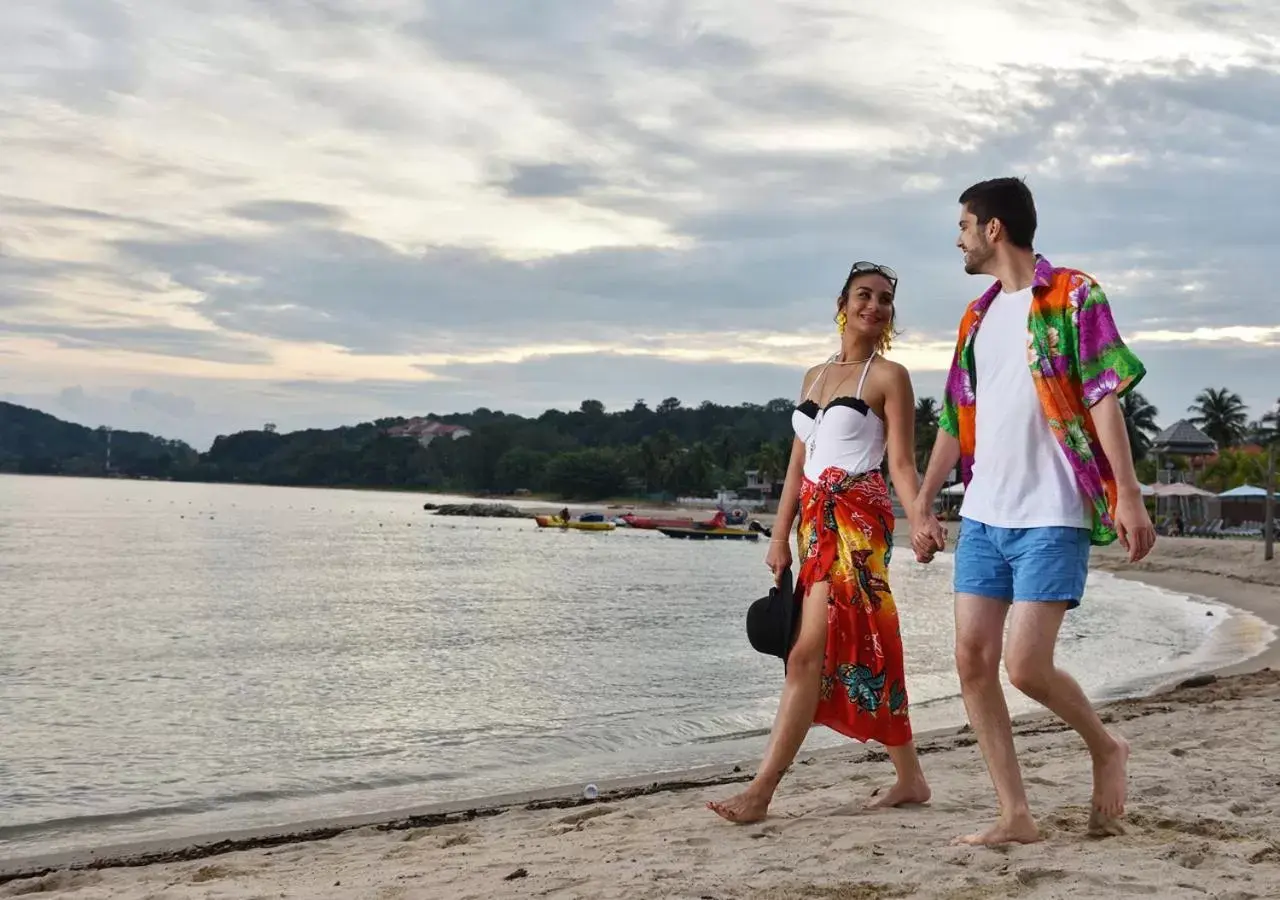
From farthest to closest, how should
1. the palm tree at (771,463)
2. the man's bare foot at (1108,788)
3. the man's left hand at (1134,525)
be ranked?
the palm tree at (771,463) < the man's bare foot at (1108,788) < the man's left hand at (1134,525)

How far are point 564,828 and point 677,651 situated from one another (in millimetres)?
12004

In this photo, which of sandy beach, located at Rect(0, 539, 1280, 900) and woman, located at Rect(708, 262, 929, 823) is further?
woman, located at Rect(708, 262, 929, 823)

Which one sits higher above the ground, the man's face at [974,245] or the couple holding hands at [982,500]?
the man's face at [974,245]

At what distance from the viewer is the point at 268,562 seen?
42.7 meters

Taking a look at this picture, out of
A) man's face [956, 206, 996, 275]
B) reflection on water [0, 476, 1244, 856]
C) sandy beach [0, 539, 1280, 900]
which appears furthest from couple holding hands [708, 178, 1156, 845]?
reflection on water [0, 476, 1244, 856]

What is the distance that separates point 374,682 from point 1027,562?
39.1ft

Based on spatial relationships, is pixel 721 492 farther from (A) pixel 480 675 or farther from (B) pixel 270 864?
(B) pixel 270 864

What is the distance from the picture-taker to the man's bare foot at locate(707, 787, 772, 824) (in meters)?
4.45

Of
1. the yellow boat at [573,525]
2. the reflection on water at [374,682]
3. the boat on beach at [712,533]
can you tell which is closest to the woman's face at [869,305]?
the reflection on water at [374,682]

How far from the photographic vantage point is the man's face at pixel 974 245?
385 centimetres

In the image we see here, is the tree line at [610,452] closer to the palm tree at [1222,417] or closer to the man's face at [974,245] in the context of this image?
the palm tree at [1222,417]

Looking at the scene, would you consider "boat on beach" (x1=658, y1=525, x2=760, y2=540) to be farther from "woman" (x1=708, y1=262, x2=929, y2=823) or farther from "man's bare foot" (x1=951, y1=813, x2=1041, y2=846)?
"man's bare foot" (x1=951, y1=813, x2=1041, y2=846)

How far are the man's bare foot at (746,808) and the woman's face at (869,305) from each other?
184 centimetres

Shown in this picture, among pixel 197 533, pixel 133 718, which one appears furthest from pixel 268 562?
pixel 133 718
